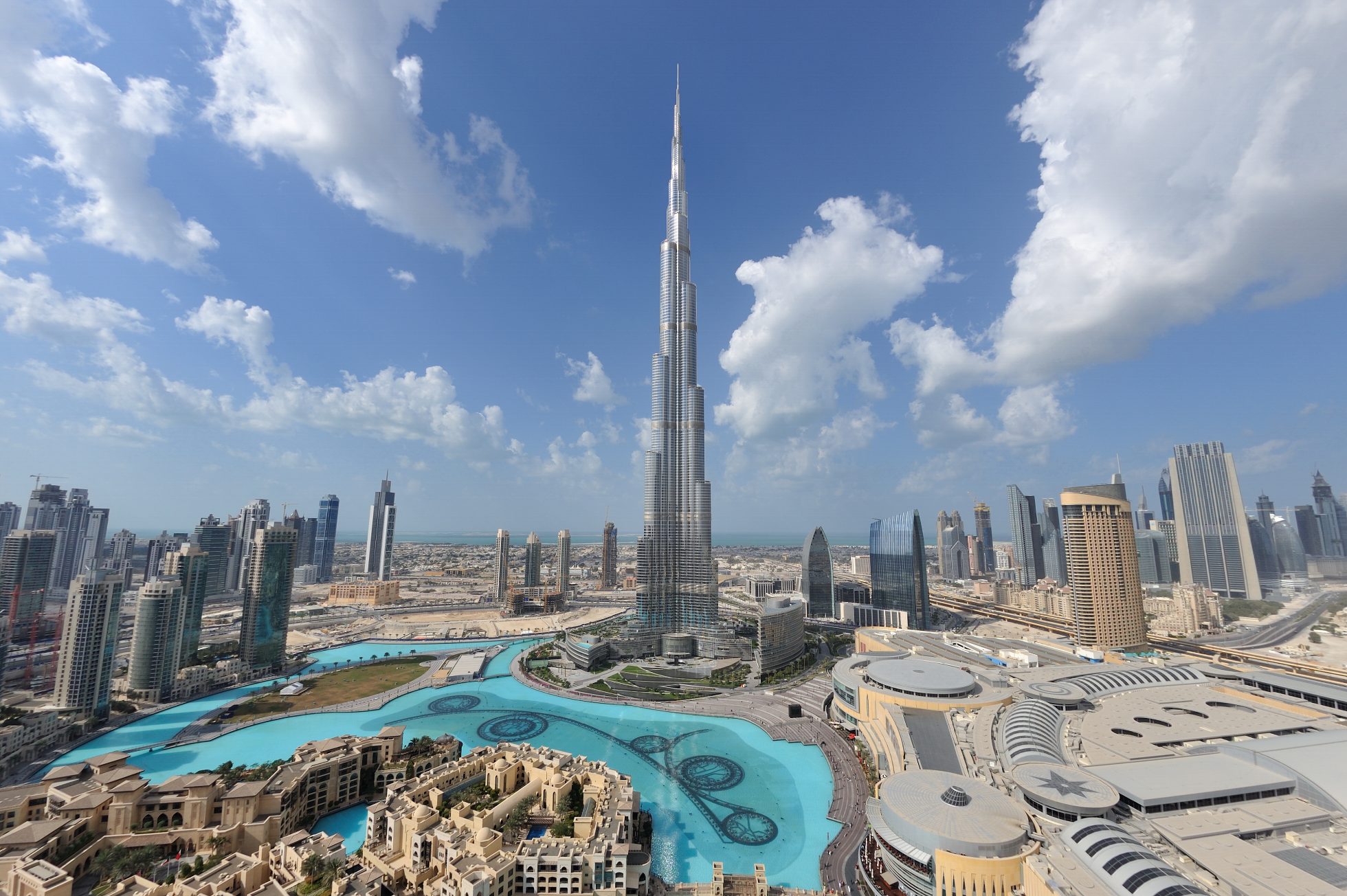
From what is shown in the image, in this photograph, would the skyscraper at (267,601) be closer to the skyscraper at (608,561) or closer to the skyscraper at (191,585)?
the skyscraper at (191,585)

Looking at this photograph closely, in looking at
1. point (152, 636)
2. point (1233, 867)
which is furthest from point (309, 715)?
point (1233, 867)

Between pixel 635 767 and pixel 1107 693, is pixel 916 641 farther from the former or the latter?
pixel 635 767

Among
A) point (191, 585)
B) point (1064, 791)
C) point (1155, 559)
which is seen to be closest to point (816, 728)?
point (1064, 791)

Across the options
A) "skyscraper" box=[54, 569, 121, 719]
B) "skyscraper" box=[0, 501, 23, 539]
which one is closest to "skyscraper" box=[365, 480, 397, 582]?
"skyscraper" box=[0, 501, 23, 539]

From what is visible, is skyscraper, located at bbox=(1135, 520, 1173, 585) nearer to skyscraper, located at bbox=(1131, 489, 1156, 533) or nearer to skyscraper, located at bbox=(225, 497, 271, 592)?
skyscraper, located at bbox=(1131, 489, 1156, 533)

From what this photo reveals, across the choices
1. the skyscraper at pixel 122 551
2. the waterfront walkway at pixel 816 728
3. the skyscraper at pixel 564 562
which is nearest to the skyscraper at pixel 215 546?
the skyscraper at pixel 122 551

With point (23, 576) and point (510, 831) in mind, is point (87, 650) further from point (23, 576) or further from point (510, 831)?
point (510, 831)
